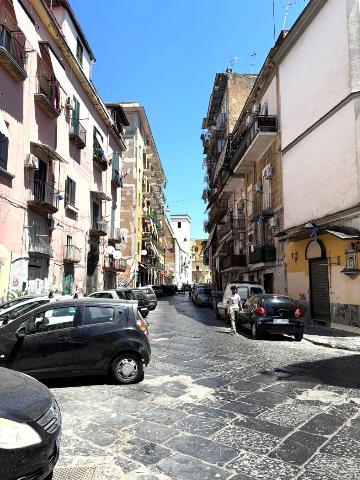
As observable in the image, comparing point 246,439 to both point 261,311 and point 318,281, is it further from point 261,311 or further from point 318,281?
point 318,281

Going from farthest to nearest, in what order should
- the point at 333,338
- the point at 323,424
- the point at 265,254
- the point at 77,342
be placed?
1. the point at 265,254
2. the point at 333,338
3. the point at 77,342
4. the point at 323,424

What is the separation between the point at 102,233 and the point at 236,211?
50.1ft

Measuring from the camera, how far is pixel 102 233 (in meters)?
26.7

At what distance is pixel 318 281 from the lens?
1930 cm

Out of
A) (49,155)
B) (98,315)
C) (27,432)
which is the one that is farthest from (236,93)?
(27,432)

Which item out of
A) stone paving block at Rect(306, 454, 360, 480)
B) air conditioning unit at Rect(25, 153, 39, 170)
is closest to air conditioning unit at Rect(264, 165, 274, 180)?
air conditioning unit at Rect(25, 153, 39, 170)

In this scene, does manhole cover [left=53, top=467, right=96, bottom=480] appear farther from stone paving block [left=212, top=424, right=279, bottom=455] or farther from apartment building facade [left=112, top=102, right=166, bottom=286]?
Answer: apartment building facade [left=112, top=102, right=166, bottom=286]

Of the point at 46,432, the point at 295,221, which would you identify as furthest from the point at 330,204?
the point at 46,432

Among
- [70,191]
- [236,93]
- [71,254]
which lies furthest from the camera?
[236,93]

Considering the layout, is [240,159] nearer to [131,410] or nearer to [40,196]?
[40,196]

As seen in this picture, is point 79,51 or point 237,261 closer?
point 79,51

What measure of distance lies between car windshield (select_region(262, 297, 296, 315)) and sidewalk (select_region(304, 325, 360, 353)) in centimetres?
116

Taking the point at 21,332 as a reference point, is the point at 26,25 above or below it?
above

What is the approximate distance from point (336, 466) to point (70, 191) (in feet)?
65.9
